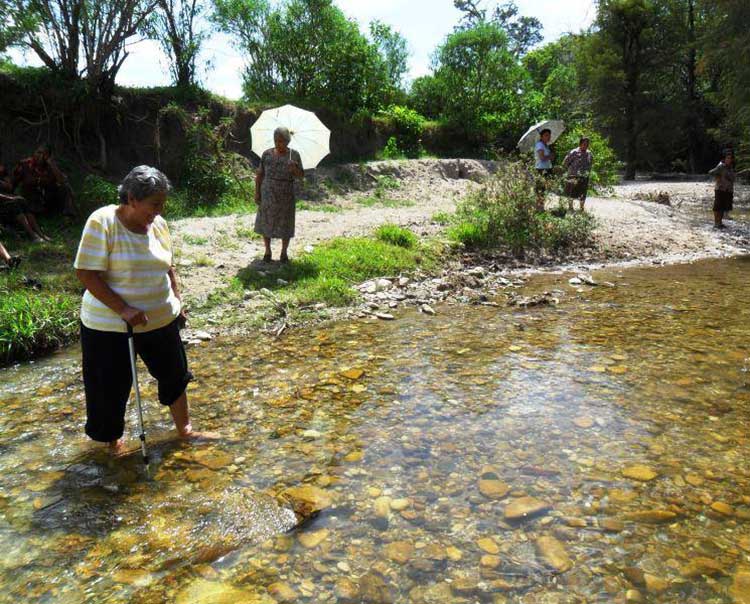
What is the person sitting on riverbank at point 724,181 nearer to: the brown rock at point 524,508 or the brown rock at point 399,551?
the brown rock at point 524,508

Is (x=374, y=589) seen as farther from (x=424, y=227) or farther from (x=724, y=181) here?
(x=724, y=181)

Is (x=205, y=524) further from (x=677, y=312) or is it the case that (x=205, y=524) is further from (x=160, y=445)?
(x=677, y=312)

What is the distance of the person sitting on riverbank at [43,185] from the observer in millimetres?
10227

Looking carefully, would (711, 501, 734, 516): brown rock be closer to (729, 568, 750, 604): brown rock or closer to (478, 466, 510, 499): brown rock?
(729, 568, 750, 604): brown rock

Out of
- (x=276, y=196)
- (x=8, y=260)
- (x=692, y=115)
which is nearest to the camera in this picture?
(x=8, y=260)

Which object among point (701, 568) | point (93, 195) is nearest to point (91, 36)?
point (93, 195)

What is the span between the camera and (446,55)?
Answer: 2217 cm

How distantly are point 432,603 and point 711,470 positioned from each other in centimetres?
238

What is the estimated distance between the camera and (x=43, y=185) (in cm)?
1039

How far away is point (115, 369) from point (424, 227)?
905 cm

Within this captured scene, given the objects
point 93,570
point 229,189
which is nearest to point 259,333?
point 93,570

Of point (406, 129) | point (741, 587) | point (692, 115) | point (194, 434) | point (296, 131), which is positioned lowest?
point (741, 587)

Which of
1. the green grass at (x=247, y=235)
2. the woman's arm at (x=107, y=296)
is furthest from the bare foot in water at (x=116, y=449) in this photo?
the green grass at (x=247, y=235)

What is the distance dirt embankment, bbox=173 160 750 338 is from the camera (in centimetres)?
945
